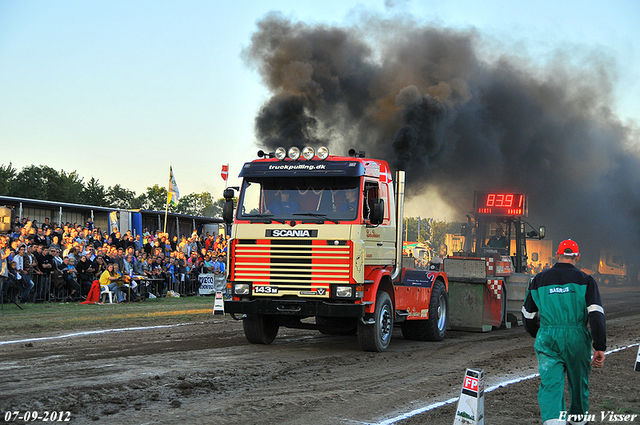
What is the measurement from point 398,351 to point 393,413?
4.82 metres

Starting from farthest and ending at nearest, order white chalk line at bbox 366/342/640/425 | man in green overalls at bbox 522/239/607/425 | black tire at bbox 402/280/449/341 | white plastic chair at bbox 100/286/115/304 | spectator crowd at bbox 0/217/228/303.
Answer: white plastic chair at bbox 100/286/115/304
spectator crowd at bbox 0/217/228/303
black tire at bbox 402/280/449/341
white chalk line at bbox 366/342/640/425
man in green overalls at bbox 522/239/607/425

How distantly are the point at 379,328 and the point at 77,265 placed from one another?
1306 centimetres

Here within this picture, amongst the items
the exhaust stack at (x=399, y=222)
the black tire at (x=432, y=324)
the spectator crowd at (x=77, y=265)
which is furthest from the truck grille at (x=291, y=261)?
the spectator crowd at (x=77, y=265)

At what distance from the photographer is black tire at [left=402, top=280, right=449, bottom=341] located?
12672 mm

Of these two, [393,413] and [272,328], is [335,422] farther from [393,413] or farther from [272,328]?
[272,328]

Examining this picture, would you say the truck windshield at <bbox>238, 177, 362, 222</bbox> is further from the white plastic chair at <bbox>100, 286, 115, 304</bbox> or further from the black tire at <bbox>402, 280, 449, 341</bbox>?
the white plastic chair at <bbox>100, 286, 115, 304</bbox>

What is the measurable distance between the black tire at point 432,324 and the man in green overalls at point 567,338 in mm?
7177

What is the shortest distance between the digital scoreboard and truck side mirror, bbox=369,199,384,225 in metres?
9.56

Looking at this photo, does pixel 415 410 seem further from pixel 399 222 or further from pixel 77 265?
Result: pixel 77 265

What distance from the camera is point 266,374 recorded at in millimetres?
8438

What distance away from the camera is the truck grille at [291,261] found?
33.3ft

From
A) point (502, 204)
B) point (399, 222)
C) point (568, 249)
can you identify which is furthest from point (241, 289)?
point (502, 204)

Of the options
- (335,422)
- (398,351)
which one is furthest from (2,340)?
(335,422)

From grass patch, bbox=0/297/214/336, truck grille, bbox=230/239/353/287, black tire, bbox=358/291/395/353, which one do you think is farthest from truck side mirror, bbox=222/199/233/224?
grass patch, bbox=0/297/214/336
